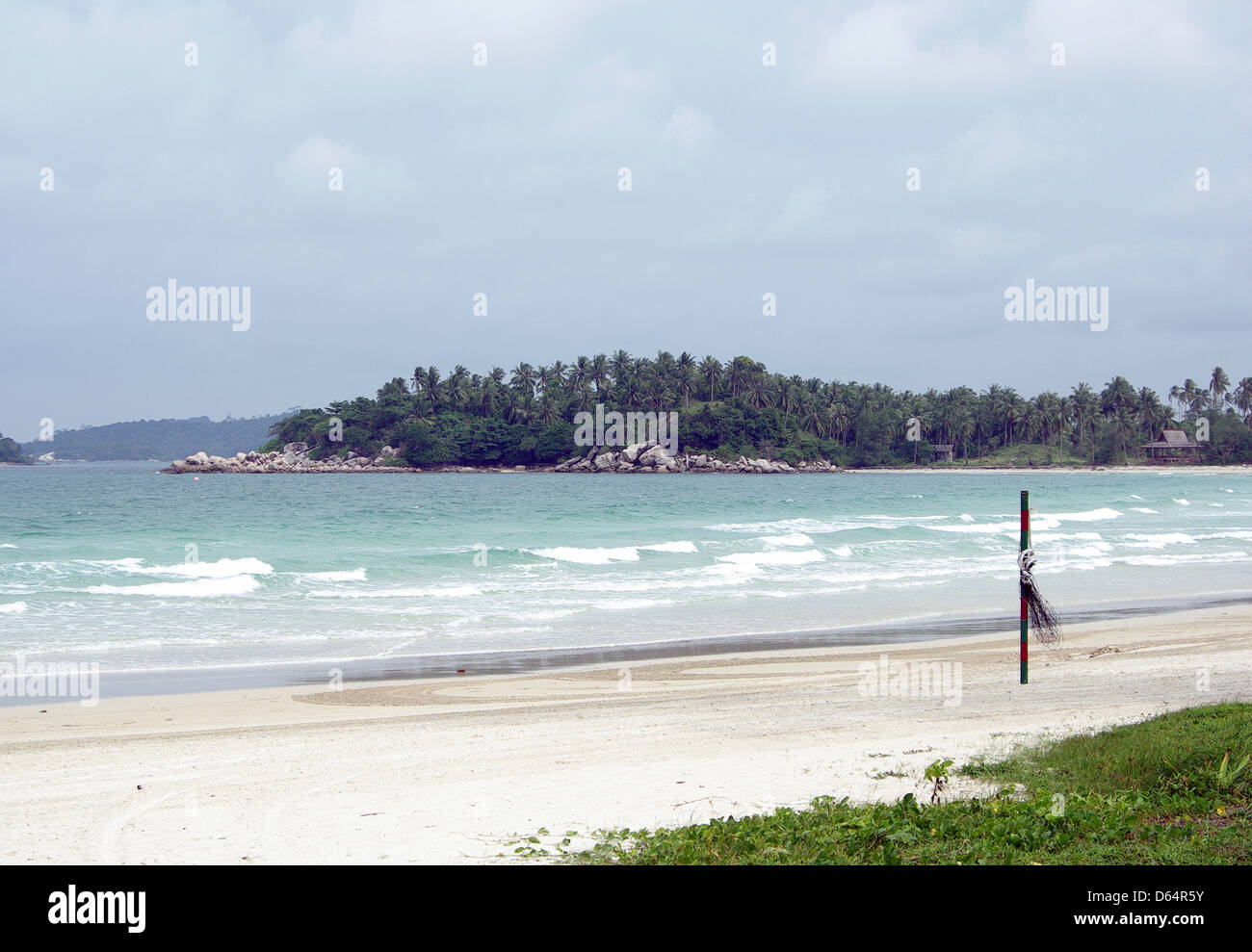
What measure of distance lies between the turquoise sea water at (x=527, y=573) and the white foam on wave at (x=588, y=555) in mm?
91

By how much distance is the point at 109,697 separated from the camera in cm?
1252

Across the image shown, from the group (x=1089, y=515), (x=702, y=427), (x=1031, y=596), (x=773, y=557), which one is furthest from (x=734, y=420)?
(x=1031, y=596)

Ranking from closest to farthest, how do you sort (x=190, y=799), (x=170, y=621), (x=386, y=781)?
1. (x=190, y=799)
2. (x=386, y=781)
3. (x=170, y=621)

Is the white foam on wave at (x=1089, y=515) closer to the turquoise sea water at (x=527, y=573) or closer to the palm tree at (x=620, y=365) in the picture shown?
the turquoise sea water at (x=527, y=573)

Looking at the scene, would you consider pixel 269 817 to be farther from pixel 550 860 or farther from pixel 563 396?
pixel 563 396

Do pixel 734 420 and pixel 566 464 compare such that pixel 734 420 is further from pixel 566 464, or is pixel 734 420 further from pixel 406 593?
pixel 406 593

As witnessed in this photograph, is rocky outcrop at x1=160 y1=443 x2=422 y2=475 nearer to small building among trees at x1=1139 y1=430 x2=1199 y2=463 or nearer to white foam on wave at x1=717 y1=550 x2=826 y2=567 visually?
small building among trees at x1=1139 y1=430 x2=1199 y2=463

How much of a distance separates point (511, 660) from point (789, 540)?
2287cm

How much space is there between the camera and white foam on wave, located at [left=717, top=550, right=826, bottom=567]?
3150 cm

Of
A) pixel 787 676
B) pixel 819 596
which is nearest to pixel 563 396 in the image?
pixel 819 596

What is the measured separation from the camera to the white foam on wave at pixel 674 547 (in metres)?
34.1

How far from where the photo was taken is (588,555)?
3250 centimetres

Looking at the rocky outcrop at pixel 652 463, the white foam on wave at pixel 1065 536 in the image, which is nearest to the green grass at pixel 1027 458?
the rocky outcrop at pixel 652 463
